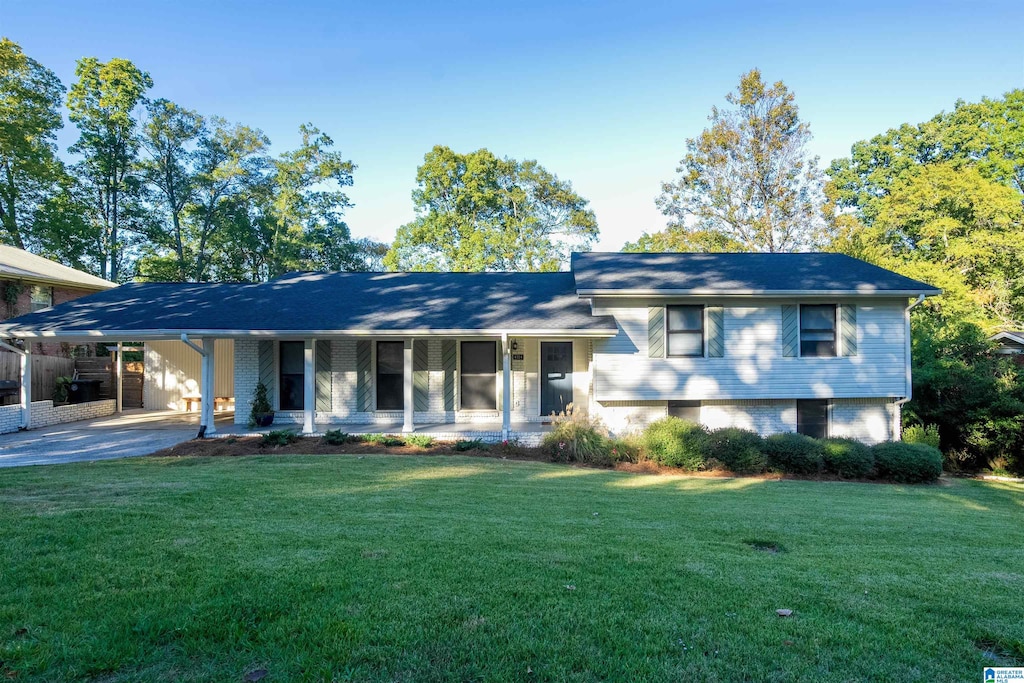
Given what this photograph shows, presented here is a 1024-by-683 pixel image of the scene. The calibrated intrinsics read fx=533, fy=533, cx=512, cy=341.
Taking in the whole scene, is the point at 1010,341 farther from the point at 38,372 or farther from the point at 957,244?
the point at 38,372

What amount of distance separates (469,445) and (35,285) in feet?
61.0

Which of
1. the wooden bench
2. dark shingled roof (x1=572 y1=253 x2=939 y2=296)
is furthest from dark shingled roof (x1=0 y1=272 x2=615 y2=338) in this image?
the wooden bench

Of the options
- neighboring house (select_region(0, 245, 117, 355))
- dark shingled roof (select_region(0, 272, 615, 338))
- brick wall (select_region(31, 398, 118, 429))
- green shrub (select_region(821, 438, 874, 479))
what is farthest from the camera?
neighboring house (select_region(0, 245, 117, 355))

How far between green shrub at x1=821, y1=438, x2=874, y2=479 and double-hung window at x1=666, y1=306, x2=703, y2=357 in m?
3.58

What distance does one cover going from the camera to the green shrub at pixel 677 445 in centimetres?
1093

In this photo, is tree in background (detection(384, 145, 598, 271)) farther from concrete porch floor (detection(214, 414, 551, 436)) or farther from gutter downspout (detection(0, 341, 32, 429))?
gutter downspout (detection(0, 341, 32, 429))

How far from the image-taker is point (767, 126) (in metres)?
26.0

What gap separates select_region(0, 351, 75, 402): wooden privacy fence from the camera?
15789 mm

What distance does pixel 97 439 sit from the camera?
11.9m

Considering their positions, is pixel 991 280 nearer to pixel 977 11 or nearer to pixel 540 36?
pixel 977 11

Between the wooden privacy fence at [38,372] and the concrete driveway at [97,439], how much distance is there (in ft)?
7.82

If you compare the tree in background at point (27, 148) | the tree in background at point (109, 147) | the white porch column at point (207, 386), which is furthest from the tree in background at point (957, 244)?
the tree in background at point (109, 147)

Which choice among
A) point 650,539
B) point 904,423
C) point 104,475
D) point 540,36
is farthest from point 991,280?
point 104,475

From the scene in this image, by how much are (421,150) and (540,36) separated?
602 inches
